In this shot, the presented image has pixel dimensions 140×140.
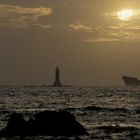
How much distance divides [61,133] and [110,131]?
14.6ft

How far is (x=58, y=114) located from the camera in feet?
137

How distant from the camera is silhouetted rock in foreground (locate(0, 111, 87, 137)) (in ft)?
133

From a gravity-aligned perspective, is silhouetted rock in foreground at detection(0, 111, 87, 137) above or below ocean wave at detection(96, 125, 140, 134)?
above

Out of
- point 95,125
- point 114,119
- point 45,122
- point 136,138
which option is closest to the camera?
point 136,138

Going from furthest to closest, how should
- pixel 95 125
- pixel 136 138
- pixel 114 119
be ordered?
pixel 114 119
pixel 95 125
pixel 136 138

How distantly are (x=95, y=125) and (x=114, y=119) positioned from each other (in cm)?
769

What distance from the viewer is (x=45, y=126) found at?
4172cm

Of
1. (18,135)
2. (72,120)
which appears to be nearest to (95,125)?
(72,120)

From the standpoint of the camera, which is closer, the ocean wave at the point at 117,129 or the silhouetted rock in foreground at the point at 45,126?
the silhouetted rock in foreground at the point at 45,126

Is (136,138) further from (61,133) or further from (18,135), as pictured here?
(18,135)

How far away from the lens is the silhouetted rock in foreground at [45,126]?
4059 centimetres

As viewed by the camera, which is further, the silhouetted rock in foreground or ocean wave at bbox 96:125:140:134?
ocean wave at bbox 96:125:140:134

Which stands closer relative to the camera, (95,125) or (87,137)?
(87,137)

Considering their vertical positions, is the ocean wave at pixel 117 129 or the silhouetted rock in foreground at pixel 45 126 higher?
the silhouetted rock in foreground at pixel 45 126
